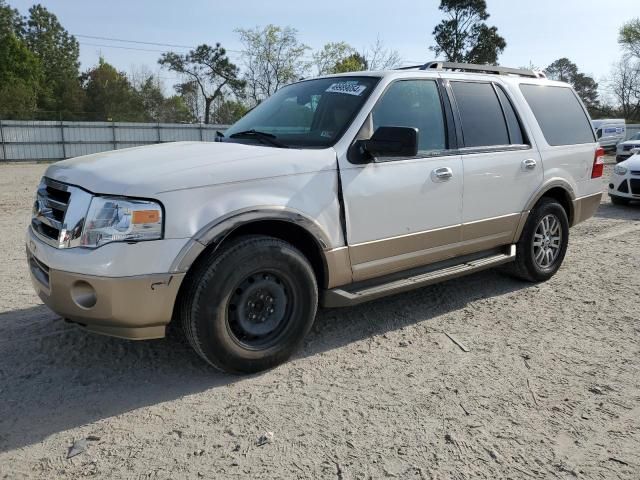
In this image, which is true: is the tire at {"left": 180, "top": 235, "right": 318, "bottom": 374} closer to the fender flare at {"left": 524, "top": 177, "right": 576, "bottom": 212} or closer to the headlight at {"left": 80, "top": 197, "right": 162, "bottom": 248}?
the headlight at {"left": 80, "top": 197, "right": 162, "bottom": 248}

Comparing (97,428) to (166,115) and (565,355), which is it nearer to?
(565,355)

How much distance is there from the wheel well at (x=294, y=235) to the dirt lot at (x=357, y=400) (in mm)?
622

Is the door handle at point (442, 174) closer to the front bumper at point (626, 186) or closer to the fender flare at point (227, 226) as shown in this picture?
the fender flare at point (227, 226)

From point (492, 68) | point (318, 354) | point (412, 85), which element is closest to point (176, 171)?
point (318, 354)

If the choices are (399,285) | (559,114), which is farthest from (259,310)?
(559,114)

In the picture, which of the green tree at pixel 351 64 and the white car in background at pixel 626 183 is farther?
the green tree at pixel 351 64

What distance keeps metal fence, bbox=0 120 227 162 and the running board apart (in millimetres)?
23683

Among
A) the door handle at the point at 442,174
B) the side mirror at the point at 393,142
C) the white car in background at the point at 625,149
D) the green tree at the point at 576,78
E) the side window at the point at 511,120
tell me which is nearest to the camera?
the side mirror at the point at 393,142

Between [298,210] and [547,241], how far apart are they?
3.13m

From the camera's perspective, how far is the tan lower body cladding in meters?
3.89

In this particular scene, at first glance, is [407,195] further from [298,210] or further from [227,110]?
[227,110]

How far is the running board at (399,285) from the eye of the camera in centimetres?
374

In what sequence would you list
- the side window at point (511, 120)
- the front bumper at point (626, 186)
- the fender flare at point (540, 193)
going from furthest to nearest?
the front bumper at point (626, 186)
the fender flare at point (540, 193)
the side window at point (511, 120)

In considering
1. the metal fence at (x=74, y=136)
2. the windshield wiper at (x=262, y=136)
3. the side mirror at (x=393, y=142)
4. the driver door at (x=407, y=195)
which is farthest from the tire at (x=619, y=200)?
the metal fence at (x=74, y=136)
